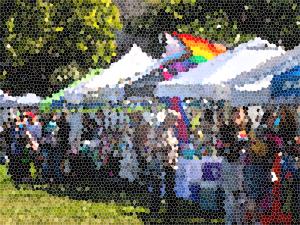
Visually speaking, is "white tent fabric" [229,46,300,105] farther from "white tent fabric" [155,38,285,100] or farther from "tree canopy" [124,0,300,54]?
"tree canopy" [124,0,300,54]

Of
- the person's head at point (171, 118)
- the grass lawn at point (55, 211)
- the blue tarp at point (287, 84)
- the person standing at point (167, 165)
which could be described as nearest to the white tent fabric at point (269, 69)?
the blue tarp at point (287, 84)

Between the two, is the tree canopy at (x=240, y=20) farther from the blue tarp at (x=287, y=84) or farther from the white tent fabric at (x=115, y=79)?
the blue tarp at (x=287, y=84)

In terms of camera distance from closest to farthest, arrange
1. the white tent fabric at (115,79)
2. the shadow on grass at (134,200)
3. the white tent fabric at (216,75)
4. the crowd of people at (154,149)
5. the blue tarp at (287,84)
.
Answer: the blue tarp at (287,84) < the crowd of people at (154,149) < the white tent fabric at (216,75) < the shadow on grass at (134,200) < the white tent fabric at (115,79)

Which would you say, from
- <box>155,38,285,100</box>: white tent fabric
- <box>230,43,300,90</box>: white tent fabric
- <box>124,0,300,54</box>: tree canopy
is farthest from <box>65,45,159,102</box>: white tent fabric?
<box>124,0,300,54</box>: tree canopy

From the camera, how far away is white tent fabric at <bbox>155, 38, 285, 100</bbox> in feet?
14.0

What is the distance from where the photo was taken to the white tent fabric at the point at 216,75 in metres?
4.26

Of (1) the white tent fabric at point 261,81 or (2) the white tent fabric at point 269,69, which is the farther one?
(2) the white tent fabric at point 269,69

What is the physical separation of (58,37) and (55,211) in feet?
16.8

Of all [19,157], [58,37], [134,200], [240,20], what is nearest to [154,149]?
[134,200]

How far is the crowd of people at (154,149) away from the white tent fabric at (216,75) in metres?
0.30

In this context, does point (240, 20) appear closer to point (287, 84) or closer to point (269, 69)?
point (269, 69)

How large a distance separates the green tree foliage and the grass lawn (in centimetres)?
413

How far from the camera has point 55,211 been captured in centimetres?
489

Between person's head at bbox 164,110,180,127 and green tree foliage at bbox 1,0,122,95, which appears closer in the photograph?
person's head at bbox 164,110,180,127
